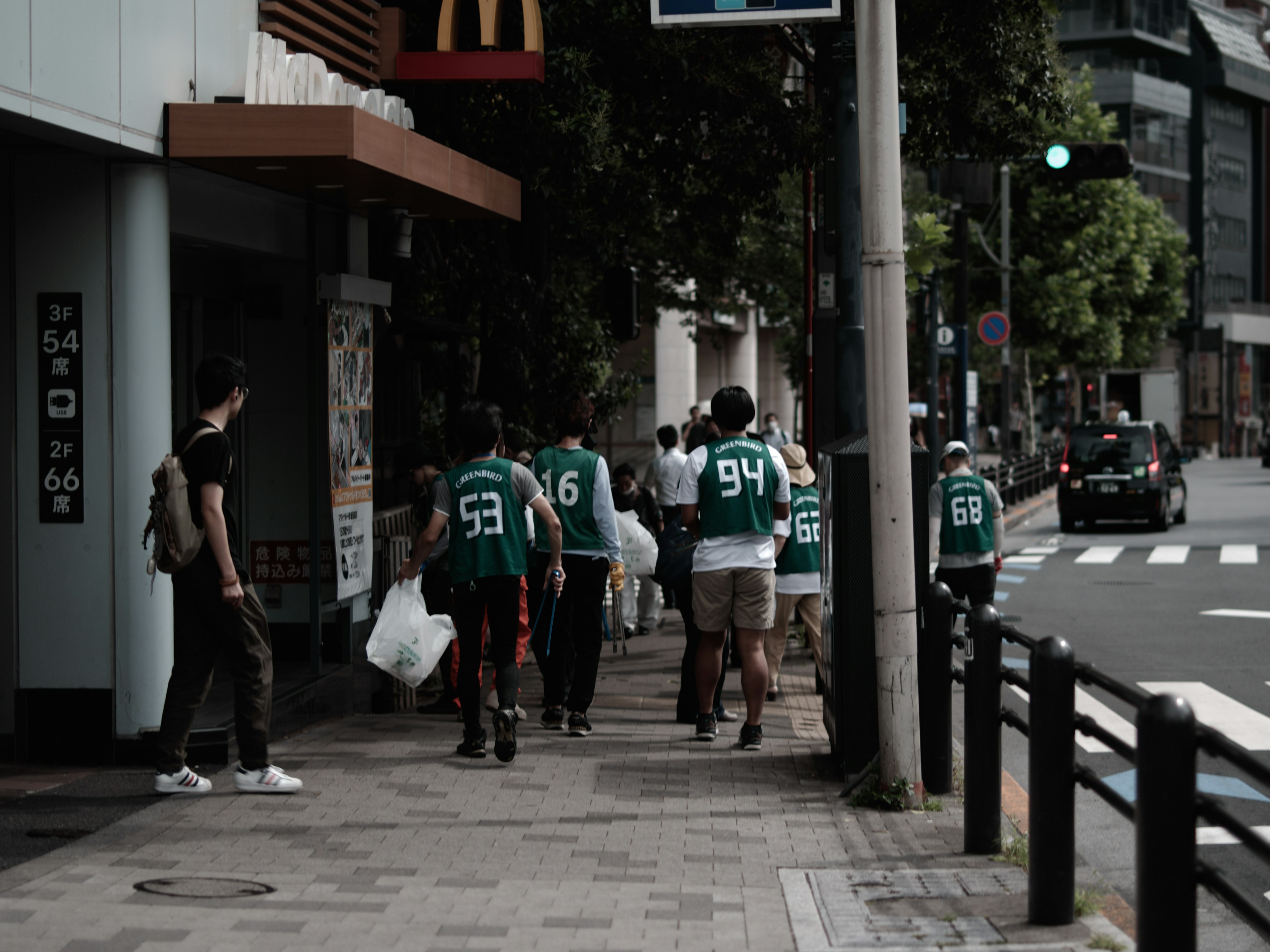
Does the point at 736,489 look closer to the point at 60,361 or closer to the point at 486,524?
the point at 486,524

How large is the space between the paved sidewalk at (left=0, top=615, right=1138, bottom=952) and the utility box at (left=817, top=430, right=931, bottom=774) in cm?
27

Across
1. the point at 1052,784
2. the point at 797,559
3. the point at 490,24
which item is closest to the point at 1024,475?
the point at 797,559

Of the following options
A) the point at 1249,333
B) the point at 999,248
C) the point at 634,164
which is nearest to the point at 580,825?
the point at 634,164

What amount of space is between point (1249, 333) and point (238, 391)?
91890 millimetres

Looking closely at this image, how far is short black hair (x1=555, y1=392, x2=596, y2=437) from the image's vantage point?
29.0 ft

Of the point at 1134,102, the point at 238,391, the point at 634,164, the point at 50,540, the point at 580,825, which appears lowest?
the point at 580,825

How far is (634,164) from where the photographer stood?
546 inches

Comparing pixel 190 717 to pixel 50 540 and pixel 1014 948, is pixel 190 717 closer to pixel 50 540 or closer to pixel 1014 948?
pixel 50 540

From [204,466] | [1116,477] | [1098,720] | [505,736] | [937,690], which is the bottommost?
[1098,720]

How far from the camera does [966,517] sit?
11.3 meters

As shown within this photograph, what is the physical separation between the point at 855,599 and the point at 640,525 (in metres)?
4.74

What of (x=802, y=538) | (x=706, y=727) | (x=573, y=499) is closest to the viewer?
(x=706, y=727)

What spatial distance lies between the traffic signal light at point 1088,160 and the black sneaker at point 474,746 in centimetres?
1007

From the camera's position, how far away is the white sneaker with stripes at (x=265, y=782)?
7043 mm
